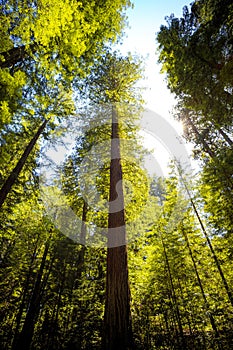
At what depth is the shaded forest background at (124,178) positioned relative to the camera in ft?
15.3

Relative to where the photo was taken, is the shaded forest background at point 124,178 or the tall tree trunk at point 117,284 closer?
the tall tree trunk at point 117,284

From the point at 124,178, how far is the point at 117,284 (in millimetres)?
4295

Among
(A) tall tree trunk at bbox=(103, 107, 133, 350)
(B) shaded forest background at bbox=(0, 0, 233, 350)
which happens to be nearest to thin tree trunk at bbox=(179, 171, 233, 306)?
(B) shaded forest background at bbox=(0, 0, 233, 350)

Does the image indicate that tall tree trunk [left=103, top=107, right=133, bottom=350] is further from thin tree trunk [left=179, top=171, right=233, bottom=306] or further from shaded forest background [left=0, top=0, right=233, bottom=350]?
thin tree trunk [left=179, top=171, right=233, bottom=306]

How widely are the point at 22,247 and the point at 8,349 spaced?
183 inches

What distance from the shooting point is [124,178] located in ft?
25.2

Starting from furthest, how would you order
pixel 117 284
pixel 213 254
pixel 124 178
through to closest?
pixel 124 178 → pixel 213 254 → pixel 117 284

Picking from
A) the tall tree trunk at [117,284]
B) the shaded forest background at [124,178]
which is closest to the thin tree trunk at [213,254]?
the shaded forest background at [124,178]

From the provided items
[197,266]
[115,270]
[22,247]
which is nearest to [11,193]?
[22,247]

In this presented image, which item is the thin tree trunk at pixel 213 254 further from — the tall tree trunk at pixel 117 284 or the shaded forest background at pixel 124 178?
the tall tree trunk at pixel 117 284

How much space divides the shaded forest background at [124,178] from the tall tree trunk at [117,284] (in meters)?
0.09

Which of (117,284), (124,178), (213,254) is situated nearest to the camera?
(117,284)

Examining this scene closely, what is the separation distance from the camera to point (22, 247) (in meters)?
9.95

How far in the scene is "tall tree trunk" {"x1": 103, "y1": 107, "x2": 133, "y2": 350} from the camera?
3355mm
